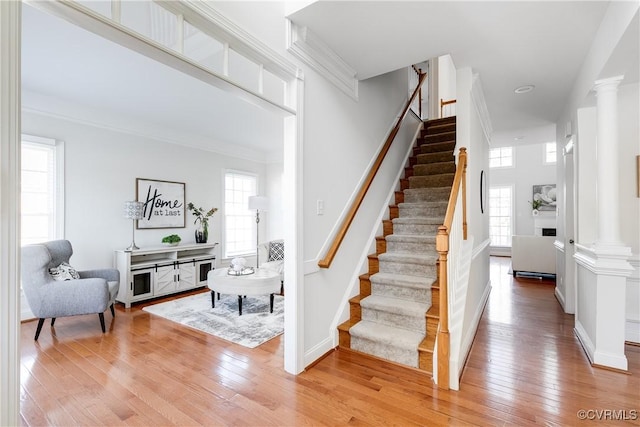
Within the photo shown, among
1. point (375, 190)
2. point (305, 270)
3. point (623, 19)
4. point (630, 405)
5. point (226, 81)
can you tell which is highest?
point (623, 19)

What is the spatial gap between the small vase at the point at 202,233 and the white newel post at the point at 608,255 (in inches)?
211

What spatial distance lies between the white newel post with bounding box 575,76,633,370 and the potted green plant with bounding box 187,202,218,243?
5370mm

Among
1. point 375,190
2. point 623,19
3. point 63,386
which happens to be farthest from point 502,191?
point 63,386

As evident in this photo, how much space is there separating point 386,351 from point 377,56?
263 centimetres

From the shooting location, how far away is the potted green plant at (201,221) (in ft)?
18.2

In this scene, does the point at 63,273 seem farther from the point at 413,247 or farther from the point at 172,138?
the point at 413,247

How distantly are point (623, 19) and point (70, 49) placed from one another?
166 inches

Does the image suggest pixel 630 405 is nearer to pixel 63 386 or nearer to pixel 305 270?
pixel 305 270

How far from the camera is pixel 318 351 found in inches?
105

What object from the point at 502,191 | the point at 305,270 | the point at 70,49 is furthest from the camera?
the point at 502,191

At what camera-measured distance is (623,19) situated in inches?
75.2

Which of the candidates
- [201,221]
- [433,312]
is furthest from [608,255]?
[201,221]

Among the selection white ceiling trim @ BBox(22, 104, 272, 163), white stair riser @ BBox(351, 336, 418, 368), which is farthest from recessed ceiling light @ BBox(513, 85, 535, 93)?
white ceiling trim @ BBox(22, 104, 272, 163)

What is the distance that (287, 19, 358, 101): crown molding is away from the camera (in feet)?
7.72
